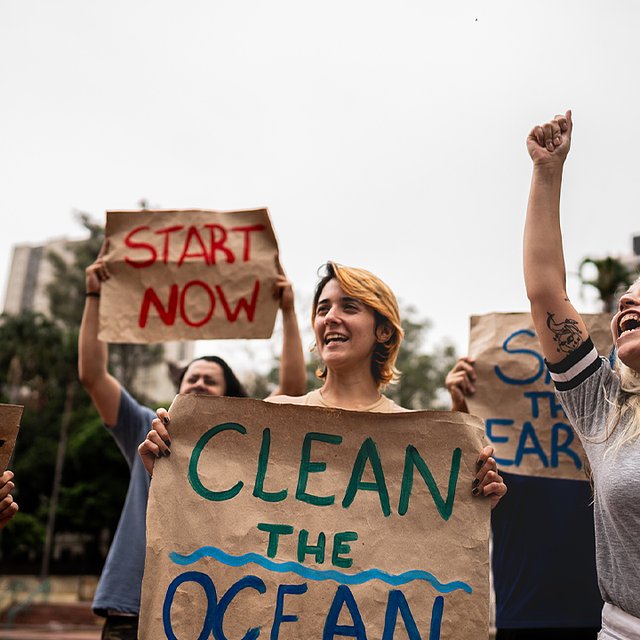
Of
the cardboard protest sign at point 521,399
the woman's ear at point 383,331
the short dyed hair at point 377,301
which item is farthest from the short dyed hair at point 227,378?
the cardboard protest sign at point 521,399

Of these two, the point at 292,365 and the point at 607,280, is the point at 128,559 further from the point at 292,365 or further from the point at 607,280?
the point at 607,280

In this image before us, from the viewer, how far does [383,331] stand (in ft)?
8.64

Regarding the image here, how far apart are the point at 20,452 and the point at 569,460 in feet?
106

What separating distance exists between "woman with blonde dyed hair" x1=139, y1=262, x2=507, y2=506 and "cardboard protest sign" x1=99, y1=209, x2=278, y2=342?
0.77 m

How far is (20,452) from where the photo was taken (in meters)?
31.6

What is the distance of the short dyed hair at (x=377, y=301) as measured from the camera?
256 centimetres

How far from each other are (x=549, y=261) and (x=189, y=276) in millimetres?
1845

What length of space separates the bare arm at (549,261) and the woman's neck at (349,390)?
671 mm

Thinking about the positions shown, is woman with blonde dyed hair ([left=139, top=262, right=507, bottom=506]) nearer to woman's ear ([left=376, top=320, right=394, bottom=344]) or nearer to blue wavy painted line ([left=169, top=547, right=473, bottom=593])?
woman's ear ([left=376, top=320, right=394, bottom=344])

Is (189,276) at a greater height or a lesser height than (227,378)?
greater

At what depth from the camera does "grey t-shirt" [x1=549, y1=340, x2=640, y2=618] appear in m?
1.79

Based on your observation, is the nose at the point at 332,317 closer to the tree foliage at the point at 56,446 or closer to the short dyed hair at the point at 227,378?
the short dyed hair at the point at 227,378

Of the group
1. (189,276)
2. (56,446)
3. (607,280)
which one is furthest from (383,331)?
(56,446)

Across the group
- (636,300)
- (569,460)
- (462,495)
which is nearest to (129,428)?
(462,495)
